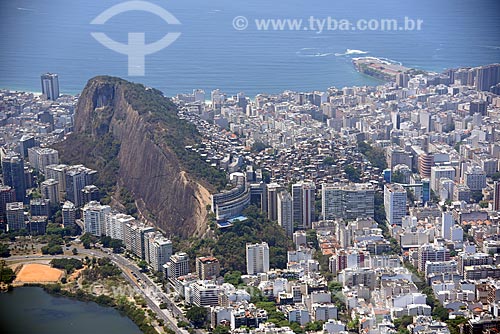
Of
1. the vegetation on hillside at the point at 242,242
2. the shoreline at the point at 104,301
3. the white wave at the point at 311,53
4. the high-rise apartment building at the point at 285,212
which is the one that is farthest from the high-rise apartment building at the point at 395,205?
the white wave at the point at 311,53

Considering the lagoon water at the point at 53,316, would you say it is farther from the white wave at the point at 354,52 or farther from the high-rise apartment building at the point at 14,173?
the white wave at the point at 354,52

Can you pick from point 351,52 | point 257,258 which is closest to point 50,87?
point 351,52

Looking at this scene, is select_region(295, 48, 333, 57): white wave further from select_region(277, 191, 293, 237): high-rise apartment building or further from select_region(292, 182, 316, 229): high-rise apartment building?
select_region(277, 191, 293, 237): high-rise apartment building

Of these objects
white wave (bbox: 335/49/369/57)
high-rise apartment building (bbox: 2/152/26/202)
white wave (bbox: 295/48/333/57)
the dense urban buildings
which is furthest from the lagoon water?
white wave (bbox: 335/49/369/57)

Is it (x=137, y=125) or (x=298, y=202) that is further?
(x=137, y=125)

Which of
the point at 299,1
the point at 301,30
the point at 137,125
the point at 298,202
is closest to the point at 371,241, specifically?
the point at 298,202

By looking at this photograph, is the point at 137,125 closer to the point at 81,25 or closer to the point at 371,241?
the point at 371,241
